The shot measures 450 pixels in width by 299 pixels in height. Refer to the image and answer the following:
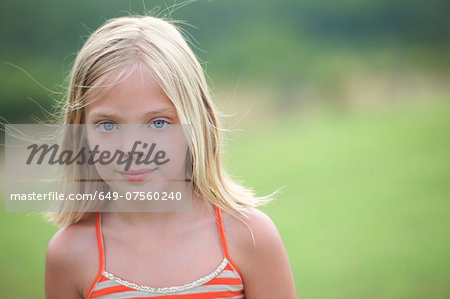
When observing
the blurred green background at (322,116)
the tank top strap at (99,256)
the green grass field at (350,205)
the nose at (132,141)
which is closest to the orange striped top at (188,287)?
the tank top strap at (99,256)

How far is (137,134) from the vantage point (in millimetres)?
1155

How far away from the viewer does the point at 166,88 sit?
3.79ft

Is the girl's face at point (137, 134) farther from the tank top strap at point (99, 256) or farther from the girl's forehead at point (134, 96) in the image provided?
the tank top strap at point (99, 256)

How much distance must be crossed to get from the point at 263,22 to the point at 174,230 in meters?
3.75


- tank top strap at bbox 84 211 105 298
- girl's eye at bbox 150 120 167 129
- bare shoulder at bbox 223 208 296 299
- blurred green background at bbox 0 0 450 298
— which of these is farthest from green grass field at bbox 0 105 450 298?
girl's eye at bbox 150 120 167 129

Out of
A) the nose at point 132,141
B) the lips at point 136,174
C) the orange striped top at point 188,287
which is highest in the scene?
the nose at point 132,141

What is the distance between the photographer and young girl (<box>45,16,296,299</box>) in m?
1.16

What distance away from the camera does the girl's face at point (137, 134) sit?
44.9 inches

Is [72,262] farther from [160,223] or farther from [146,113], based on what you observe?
[146,113]

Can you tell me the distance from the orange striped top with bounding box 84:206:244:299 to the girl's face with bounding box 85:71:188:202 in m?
0.20

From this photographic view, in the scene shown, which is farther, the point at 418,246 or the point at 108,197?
the point at 418,246

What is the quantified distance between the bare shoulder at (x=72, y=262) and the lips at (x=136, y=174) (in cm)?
19

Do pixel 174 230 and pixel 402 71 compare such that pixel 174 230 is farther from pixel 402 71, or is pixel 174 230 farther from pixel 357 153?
pixel 402 71

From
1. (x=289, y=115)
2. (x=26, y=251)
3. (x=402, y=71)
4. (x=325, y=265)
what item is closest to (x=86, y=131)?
(x=325, y=265)
